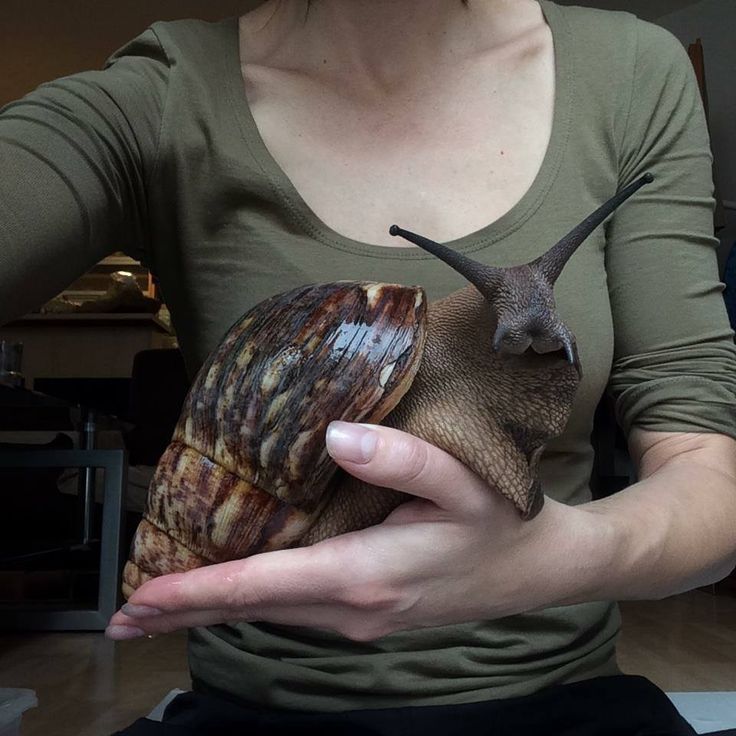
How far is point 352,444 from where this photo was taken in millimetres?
592

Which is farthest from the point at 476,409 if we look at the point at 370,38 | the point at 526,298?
the point at 370,38

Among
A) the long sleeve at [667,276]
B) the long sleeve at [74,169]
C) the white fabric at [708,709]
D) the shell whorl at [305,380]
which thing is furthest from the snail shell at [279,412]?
the white fabric at [708,709]

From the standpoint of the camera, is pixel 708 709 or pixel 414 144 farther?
pixel 708 709

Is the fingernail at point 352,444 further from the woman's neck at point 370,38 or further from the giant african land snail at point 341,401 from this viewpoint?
the woman's neck at point 370,38

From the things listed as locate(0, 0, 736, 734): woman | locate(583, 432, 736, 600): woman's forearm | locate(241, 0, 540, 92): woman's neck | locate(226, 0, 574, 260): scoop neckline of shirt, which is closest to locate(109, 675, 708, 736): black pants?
locate(0, 0, 736, 734): woman

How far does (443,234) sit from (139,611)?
1.71ft

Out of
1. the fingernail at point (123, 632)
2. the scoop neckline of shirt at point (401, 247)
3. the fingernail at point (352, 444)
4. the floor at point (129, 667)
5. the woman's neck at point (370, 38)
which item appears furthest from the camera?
the floor at point (129, 667)

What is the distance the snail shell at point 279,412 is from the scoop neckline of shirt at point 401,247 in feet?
0.76

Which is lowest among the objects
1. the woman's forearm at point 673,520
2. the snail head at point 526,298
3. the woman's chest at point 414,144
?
the woman's forearm at point 673,520

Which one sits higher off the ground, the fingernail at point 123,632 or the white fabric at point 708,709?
the fingernail at point 123,632

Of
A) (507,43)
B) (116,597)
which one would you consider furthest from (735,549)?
(116,597)

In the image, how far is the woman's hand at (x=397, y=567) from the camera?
61 cm

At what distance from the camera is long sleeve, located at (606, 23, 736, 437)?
994mm

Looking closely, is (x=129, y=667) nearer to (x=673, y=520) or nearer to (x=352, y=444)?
(x=673, y=520)
